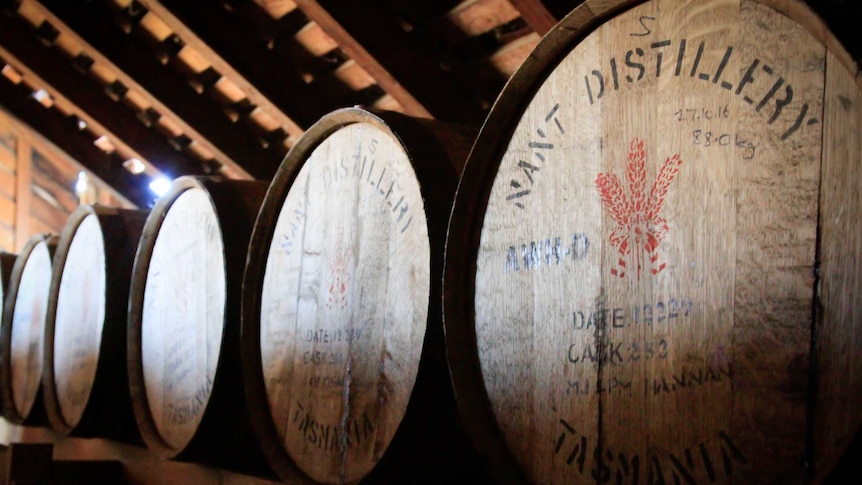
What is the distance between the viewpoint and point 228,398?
98.8 inches

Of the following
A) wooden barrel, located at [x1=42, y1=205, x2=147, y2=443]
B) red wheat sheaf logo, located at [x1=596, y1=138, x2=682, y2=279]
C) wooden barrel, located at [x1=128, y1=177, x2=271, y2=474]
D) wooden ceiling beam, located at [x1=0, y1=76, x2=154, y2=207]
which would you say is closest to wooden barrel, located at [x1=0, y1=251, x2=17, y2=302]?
wooden barrel, located at [x1=42, y1=205, x2=147, y2=443]

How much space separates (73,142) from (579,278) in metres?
7.37

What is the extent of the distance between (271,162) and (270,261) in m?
3.56

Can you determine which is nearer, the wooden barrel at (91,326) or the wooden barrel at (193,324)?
the wooden barrel at (193,324)

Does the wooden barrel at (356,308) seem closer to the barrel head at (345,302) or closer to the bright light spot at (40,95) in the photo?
the barrel head at (345,302)

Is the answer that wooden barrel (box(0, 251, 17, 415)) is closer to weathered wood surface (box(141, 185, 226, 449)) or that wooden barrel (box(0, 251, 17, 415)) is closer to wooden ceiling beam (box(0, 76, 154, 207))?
weathered wood surface (box(141, 185, 226, 449))

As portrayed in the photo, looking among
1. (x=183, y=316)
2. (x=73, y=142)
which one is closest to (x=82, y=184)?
(x=73, y=142)

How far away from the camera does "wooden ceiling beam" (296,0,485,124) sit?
3.85 m

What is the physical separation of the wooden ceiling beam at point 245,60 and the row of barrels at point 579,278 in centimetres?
231

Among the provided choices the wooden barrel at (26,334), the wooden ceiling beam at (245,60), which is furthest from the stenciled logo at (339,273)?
the wooden ceiling beam at (245,60)

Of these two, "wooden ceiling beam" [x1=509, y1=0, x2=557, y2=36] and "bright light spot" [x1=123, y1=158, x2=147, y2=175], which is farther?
"bright light spot" [x1=123, y1=158, x2=147, y2=175]

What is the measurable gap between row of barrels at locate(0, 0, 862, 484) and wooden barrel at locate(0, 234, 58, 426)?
1.91 meters

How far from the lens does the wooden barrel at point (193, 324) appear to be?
2.51 meters

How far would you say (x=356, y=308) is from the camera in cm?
199
